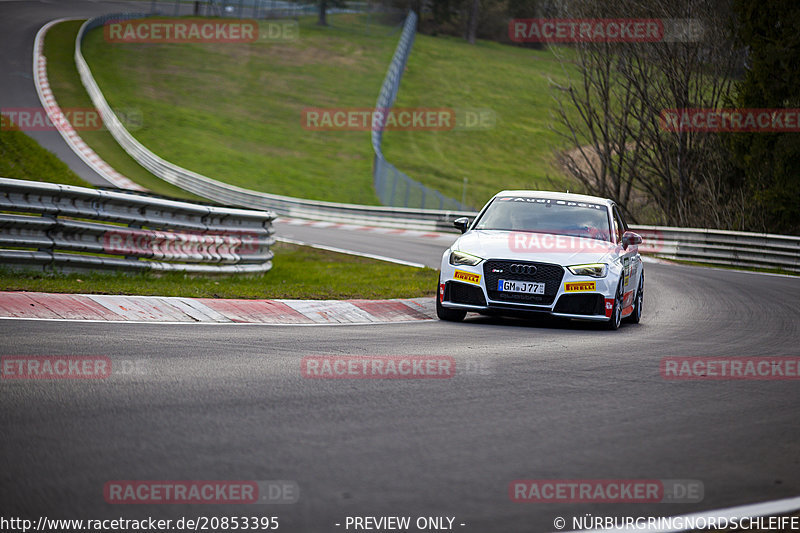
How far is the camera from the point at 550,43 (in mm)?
34000

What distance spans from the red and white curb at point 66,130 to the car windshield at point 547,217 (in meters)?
25.6

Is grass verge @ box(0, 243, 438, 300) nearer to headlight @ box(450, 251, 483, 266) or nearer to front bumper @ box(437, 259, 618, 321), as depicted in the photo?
headlight @ box(450, 251, 483, 266)

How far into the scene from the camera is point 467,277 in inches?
449

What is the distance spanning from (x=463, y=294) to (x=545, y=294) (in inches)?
37.9

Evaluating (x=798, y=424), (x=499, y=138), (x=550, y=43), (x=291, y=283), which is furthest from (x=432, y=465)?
(x=499, y=138)

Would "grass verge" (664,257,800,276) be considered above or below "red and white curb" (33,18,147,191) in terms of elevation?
below

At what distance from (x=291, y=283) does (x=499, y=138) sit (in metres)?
54.6

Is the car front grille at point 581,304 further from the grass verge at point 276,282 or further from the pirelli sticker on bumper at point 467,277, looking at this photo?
the grass verge at point 276,282

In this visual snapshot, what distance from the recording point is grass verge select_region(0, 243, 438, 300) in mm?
11438

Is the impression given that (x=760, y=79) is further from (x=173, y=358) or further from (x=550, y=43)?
(x=173, y=358)

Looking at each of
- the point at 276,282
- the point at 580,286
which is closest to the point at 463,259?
the point at 580,286

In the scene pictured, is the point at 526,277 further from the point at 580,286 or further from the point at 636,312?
the point at 636,312

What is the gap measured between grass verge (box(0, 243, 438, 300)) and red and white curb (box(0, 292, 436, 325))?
441 millimetres

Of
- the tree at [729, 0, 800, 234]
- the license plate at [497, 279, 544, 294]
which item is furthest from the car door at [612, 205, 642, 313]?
the tree at [729, 0, 800, 234]
